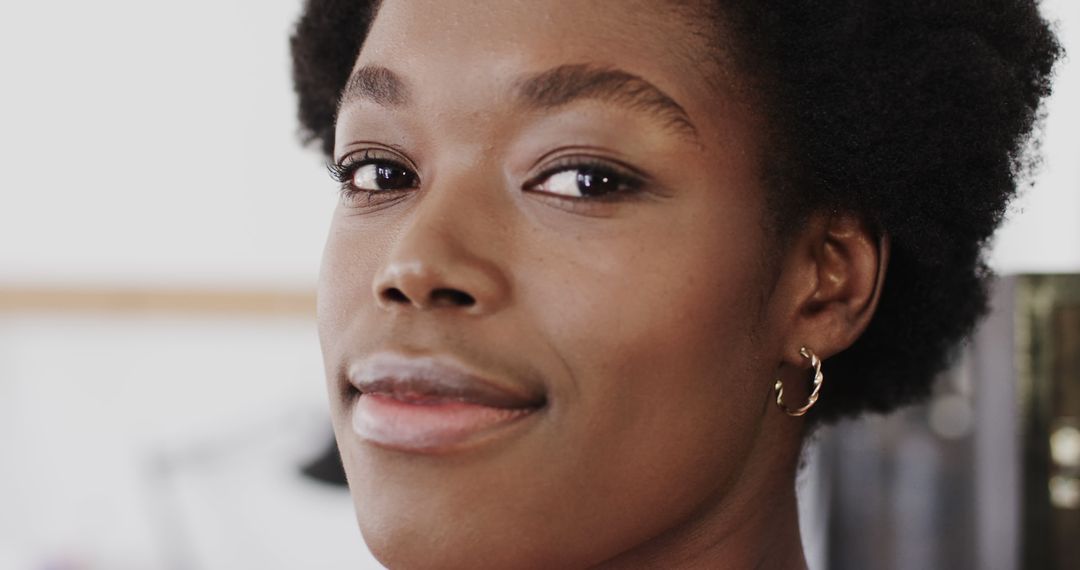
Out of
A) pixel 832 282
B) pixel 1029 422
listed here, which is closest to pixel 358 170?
pixel 832 282

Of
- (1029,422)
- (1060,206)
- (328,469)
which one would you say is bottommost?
(328,469)

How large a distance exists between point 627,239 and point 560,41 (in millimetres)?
187

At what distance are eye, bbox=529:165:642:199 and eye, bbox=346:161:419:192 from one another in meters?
0.17

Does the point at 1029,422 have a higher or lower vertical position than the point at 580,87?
lower

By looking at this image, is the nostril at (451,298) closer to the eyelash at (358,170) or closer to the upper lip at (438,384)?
the upper lip at (438,384)

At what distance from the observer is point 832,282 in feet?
3.98

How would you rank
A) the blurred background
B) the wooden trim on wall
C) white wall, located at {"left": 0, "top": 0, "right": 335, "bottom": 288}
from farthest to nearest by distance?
white wall, located at {"left": 0, "top": 0, "right": 335, "bottom": 288} → the blurred background → the wooden trim on wall

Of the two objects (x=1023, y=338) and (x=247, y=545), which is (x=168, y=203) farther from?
(x=1023, y=338)

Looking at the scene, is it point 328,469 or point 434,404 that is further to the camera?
point 328,469

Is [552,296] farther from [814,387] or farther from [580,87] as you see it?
[814,387]

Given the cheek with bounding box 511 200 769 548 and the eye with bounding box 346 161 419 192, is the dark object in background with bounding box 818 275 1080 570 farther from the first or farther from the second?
the eye with bounding box 346 161 419 192

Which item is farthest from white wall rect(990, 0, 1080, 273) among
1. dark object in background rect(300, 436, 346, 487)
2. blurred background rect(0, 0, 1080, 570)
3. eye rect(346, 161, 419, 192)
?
blurred background rect(0, 0, 1080, 570)

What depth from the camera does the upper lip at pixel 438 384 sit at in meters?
1.01

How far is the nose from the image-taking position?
1018mm
